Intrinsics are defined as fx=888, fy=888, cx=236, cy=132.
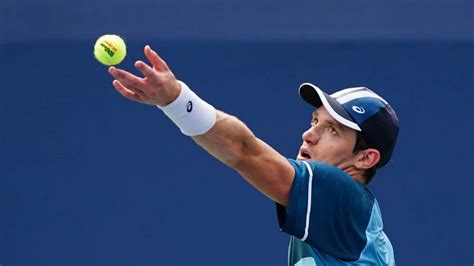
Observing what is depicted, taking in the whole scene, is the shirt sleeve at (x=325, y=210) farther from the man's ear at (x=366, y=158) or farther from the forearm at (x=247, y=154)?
the man's ear at (x=366, y=158)

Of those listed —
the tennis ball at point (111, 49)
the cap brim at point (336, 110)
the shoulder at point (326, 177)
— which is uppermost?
the tennis ball at point (111, 49)

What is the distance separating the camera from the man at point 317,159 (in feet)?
7.63

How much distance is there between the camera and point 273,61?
594 centimetres

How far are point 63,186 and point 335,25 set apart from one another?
2.11 meters

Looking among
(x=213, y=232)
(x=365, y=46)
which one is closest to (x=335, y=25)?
(x=365, y=46)

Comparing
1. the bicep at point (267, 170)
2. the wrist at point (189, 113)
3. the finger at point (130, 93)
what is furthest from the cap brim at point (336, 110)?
the finger at point (130, 93)

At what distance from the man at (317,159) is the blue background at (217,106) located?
303cm

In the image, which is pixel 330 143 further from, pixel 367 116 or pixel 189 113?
pixel 189 113

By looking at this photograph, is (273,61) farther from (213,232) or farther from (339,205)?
(339,205)

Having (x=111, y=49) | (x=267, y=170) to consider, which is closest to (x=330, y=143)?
(x=267, y=170)

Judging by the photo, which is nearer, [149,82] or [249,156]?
[149,82]

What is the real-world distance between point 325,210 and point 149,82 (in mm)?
662

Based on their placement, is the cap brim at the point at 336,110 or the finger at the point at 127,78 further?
the cap brim at the point at 336,110

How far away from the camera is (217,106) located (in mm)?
5891
